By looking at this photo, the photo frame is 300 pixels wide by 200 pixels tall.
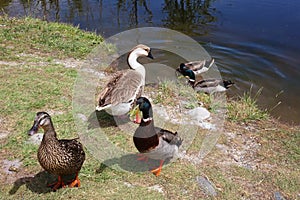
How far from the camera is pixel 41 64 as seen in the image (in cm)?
729

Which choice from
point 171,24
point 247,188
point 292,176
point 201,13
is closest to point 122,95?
point 247,188

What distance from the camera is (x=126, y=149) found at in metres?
4.86

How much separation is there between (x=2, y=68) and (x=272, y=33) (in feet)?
25.5

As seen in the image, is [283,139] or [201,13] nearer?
[283,139]

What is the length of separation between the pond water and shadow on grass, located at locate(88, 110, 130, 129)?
128 inches

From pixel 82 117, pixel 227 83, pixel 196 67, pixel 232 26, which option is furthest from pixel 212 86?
pixel 232 26

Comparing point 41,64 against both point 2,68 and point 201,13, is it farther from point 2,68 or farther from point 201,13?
point 201,13

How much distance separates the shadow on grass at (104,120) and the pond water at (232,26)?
3263mm

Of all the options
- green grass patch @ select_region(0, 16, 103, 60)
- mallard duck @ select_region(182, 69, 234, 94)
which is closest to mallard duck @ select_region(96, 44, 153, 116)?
mallard duck @ select_region(182, 69, 234, 94)

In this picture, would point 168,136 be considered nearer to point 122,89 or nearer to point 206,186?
point 206,186

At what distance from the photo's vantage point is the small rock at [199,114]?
589 cm

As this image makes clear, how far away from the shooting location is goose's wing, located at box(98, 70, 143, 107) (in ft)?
16.9

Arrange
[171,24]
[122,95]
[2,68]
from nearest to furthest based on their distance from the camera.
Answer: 1. [122,95]
2. [2,68]
3. [171,24]

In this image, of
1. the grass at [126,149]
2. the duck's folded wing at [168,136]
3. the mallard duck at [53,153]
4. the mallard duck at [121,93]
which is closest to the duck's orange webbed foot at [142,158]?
the grass at [126,149]
